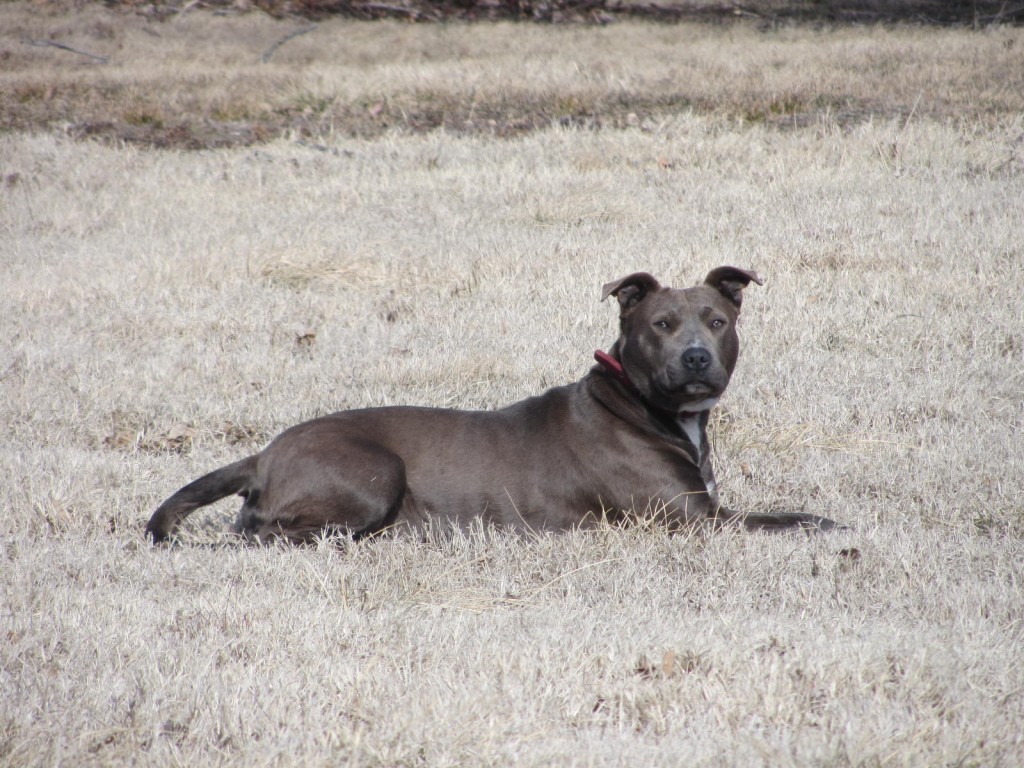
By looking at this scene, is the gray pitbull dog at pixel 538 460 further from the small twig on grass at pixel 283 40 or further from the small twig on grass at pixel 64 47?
the small twig on grass at pixel 64 47

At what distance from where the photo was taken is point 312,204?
12273 mm

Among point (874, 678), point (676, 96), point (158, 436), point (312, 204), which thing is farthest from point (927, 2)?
point (874, 678)

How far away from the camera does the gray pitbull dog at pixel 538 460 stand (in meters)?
4.98

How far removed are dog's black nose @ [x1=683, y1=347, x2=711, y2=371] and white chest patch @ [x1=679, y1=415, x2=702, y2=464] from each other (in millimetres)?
403

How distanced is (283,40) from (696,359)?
62.1 ft

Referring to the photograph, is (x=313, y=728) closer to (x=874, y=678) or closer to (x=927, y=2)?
(x=874, y=678)

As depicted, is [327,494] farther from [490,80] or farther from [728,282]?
[490,80]

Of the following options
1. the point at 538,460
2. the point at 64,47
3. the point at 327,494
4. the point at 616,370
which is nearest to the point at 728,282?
the point at 616,370

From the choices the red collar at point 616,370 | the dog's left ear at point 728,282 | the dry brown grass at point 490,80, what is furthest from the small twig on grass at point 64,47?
the red collar at point 616,370

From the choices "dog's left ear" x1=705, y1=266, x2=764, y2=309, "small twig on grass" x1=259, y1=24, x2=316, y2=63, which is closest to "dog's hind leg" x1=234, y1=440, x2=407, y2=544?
"dog's left ear" x1=705, y1=266, x2=764, y2=309

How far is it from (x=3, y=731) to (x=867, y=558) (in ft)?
10.8

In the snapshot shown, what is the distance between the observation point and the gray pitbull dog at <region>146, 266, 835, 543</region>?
4977 mm

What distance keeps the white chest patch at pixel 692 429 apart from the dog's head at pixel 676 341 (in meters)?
0.10

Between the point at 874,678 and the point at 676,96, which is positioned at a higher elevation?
the point at 676,96
